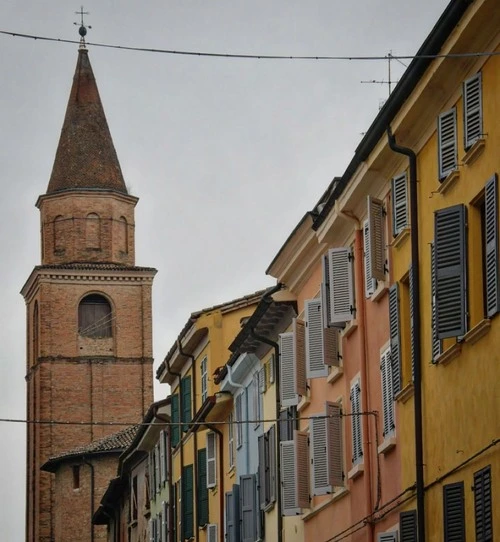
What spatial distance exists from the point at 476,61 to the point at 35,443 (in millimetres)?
81004

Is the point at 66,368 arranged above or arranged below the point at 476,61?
above

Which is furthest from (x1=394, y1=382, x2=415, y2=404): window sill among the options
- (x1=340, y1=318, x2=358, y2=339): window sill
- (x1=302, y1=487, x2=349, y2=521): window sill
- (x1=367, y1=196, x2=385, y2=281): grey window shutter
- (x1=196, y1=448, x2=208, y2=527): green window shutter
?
(x1=196, y1=448, x2=208, y2=527): green window shutter

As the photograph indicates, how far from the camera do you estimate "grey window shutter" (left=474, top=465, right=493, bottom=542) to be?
18.3 meters

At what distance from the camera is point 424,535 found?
68.4ft

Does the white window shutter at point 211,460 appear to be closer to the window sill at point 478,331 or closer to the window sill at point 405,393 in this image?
the window sill at point 405,393

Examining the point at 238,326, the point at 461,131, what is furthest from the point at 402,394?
the point at 238,326

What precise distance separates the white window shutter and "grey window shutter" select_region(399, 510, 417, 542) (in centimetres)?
1870

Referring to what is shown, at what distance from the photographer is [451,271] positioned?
1930 centimetres

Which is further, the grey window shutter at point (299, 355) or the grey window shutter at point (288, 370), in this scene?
the grey window shutter at point (288, 370)

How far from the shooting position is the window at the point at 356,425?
82.1 ft

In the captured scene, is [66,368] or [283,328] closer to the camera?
[283,328]

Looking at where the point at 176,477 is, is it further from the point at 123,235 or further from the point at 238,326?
the point at 123,235

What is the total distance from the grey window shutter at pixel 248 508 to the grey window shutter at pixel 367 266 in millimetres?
11655

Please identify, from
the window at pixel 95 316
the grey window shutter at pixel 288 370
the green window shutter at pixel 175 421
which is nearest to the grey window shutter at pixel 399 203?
the grey window shutter at pixel 288 370
